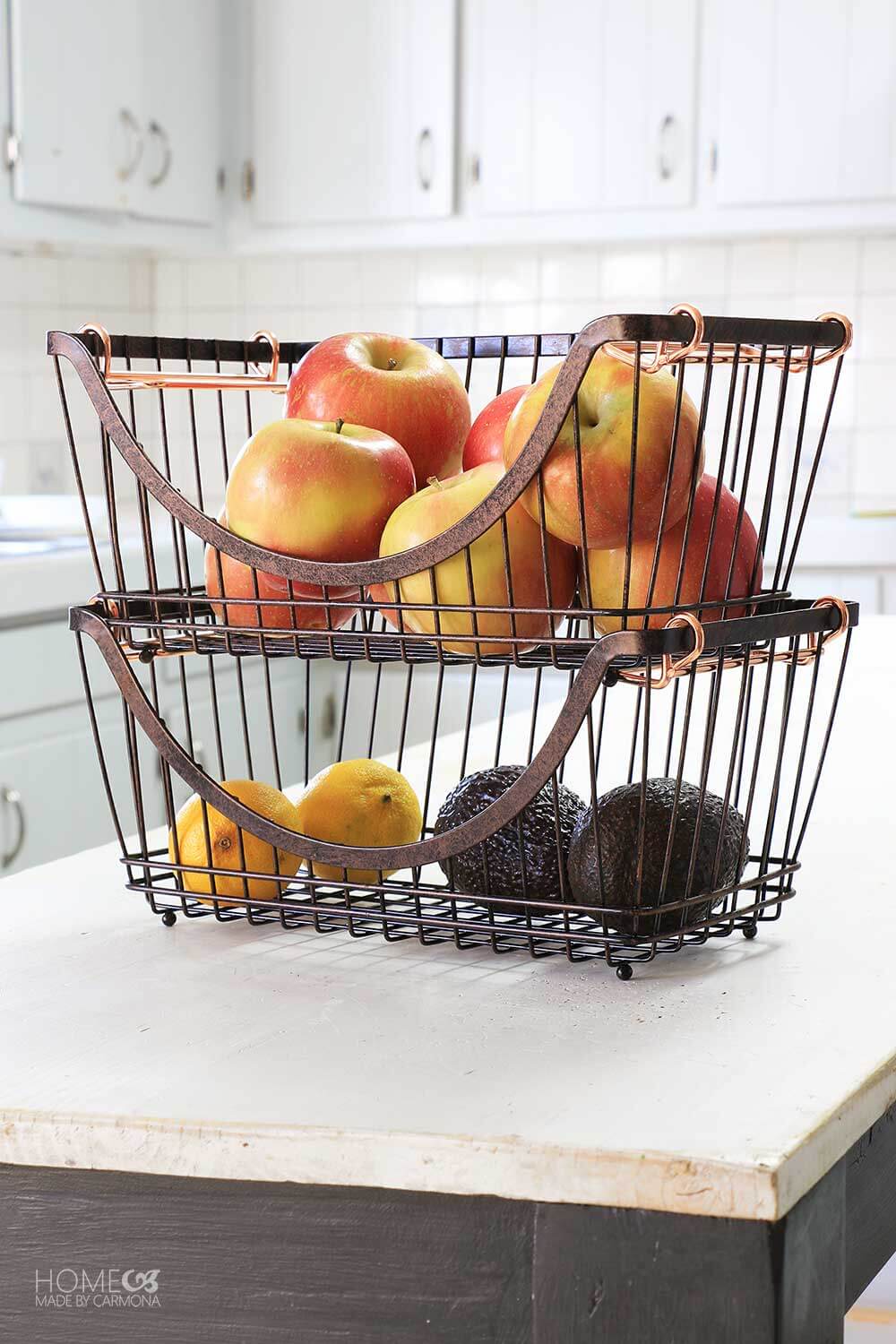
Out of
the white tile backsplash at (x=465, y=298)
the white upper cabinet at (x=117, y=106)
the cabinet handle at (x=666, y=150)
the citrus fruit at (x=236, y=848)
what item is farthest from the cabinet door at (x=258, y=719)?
the citrus fruit at (x=236, y=848)

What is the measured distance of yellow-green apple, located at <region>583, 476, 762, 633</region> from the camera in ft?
2.05

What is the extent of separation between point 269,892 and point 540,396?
0.26m

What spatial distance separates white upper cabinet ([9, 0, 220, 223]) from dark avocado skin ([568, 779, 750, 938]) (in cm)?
258

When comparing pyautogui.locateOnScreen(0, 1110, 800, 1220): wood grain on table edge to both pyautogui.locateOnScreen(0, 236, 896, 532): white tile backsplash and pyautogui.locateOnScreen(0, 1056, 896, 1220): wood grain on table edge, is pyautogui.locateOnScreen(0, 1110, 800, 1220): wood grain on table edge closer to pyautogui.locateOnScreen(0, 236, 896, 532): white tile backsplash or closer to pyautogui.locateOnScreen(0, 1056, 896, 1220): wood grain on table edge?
pyautogui.locateOnScreen(0, 1056, 896, 1220): wood grain on table edge

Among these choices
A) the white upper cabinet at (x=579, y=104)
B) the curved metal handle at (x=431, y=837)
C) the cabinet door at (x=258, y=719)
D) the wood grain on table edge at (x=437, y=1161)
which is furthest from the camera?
the white upper cabinet at (x=579, y=104)

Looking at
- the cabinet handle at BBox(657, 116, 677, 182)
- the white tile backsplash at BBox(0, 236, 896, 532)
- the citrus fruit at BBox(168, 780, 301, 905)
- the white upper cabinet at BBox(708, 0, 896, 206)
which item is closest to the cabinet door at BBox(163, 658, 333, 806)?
the white tile backsplash at BBox(0, 236, 896, 532)

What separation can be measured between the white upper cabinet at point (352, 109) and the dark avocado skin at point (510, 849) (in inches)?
107

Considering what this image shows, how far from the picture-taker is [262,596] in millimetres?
691

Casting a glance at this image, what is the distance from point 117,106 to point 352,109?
0.48 metres

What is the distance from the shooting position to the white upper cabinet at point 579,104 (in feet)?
9.91

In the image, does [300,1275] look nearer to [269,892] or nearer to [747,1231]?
[747,1231]

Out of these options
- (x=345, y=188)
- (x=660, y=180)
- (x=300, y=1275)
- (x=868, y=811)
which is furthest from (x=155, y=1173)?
(x=345, y=188)

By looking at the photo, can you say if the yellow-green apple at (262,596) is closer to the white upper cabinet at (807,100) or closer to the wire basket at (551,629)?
the wire basket at (551,629)

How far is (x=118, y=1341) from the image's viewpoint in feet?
1.70
